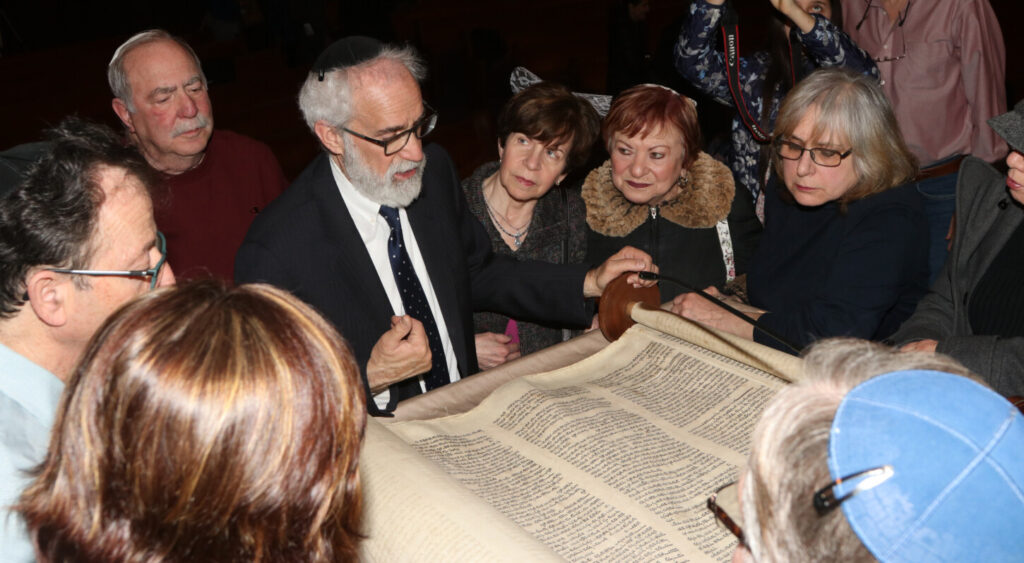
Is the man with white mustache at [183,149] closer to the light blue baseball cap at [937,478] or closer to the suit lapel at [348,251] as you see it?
the suit lapel at [348,251]

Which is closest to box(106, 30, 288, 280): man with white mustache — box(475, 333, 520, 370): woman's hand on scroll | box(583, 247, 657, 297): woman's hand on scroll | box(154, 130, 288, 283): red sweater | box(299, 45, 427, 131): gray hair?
box(154, 130, 288, 283): red sweater

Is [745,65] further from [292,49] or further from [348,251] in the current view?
[292,49]

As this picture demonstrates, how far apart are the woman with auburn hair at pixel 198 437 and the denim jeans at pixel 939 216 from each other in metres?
2.10

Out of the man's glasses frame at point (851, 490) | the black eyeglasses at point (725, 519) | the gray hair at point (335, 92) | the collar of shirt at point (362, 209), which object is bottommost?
the black eyeglasses at point (725, 519)

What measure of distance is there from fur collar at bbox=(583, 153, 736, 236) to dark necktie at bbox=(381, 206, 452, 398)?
87 cm

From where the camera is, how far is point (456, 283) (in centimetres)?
216

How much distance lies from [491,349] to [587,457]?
48.6 inches

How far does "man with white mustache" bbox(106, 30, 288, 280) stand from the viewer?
253 cm

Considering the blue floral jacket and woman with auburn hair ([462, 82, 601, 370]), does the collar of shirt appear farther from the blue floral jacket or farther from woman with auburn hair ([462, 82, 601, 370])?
the blue floral jacket

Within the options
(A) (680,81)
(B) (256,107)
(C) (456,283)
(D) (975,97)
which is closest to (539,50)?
(B) (256,107)

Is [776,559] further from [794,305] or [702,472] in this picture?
[794,305]

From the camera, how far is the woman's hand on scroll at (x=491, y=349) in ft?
8.07

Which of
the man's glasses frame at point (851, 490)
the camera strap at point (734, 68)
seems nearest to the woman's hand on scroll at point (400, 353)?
the man's glasses frame at point (851, 490)

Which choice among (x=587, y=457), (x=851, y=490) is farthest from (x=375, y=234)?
(x=851, y=490)
